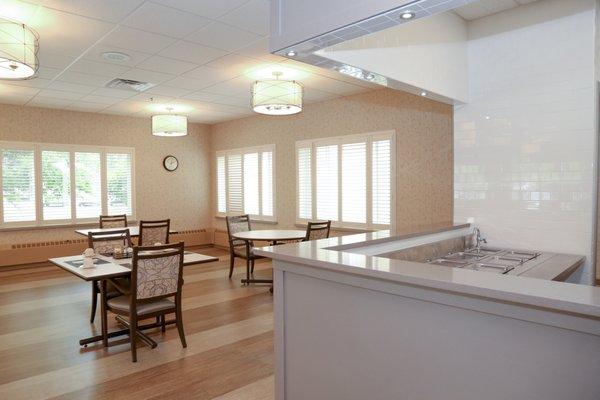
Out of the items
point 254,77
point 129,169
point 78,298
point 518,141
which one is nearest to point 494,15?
point 518,141

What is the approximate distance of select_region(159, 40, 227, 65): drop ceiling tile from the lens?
157 inches

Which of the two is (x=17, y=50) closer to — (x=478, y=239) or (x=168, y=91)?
(x=168, y=91)

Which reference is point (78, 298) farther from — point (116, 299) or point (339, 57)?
point (339, 57)

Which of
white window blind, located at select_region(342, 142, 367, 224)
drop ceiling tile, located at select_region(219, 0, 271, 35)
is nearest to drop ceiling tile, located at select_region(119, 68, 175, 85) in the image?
drop ceiling tile, located at select_region(219, 0, 271, 35)

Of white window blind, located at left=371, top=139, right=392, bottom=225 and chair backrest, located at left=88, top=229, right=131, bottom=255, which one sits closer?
chair backrest, located at left=88, top=229, right=131, bottom=255

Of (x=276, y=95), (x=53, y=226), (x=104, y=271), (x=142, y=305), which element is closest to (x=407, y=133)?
(x=276, y=95)

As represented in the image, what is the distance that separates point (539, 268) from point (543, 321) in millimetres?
1621

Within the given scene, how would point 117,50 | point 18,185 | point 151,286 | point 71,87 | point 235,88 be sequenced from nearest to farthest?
point 151,286 → point 117,50 → point 71,87 → point 235,88 → point 18,185

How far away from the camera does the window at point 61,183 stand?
671 centimetres

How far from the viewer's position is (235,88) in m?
5.71

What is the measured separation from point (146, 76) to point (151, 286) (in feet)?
9.76

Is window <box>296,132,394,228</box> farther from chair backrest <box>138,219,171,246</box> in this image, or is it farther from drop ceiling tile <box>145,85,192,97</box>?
chair backrest <box>138,219,171,246</box>

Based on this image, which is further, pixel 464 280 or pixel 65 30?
pixel 65 30

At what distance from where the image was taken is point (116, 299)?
3492mm
